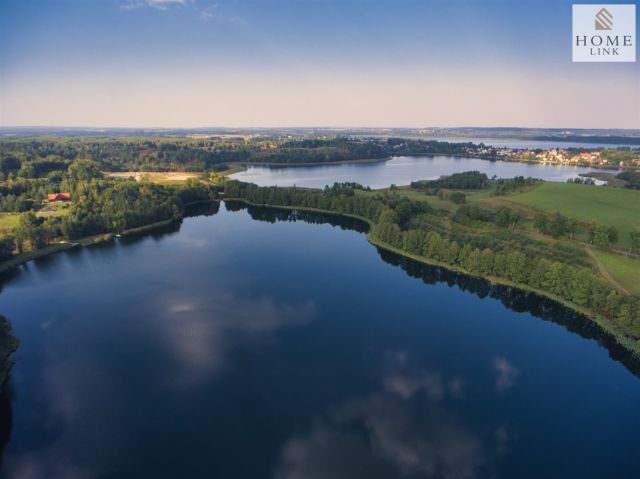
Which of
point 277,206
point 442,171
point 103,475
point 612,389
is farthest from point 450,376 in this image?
point 442,171

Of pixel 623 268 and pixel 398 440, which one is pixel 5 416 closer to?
pixel 398 440

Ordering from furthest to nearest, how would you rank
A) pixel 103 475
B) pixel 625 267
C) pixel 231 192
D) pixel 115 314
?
1. pixel 231 192
2. pixel 625 267
3. pixel 115 314
4. pixel 103 475

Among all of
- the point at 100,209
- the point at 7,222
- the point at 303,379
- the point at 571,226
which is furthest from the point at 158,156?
the point at 303,379

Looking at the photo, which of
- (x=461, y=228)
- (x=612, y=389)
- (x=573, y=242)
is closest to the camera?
(x=612, y=389)

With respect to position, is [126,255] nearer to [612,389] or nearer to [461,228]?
[461,228]

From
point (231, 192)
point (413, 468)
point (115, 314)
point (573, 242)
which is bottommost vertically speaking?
point (413, 468)
